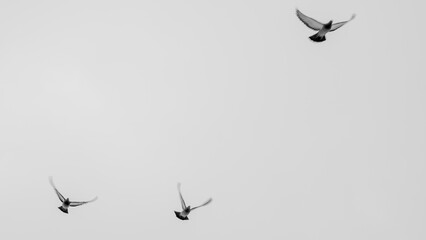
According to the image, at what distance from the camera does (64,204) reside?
36.7m

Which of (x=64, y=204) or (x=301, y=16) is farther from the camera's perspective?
(x=64, y=204)

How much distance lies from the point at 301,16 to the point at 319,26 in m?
2.07

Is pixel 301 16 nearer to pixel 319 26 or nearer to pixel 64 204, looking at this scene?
pixel 319 26

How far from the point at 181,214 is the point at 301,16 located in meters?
18.1

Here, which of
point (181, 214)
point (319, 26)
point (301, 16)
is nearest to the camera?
point (301, 16)

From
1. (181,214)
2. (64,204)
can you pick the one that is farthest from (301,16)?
(64,204)

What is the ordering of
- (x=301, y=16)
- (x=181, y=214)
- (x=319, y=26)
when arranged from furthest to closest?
(x=181, y=214), (x=319, y=26), (x=301, y=16)

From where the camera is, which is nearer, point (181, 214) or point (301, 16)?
point (301, 16)

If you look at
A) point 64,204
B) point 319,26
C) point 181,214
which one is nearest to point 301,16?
point 319,26

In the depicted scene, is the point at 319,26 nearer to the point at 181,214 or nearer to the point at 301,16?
the point at 301,16

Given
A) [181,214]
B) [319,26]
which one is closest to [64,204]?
[181,214]

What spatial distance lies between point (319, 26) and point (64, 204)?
23.4 meters

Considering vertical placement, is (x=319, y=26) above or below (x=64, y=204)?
above

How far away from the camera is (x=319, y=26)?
25.5 metres
